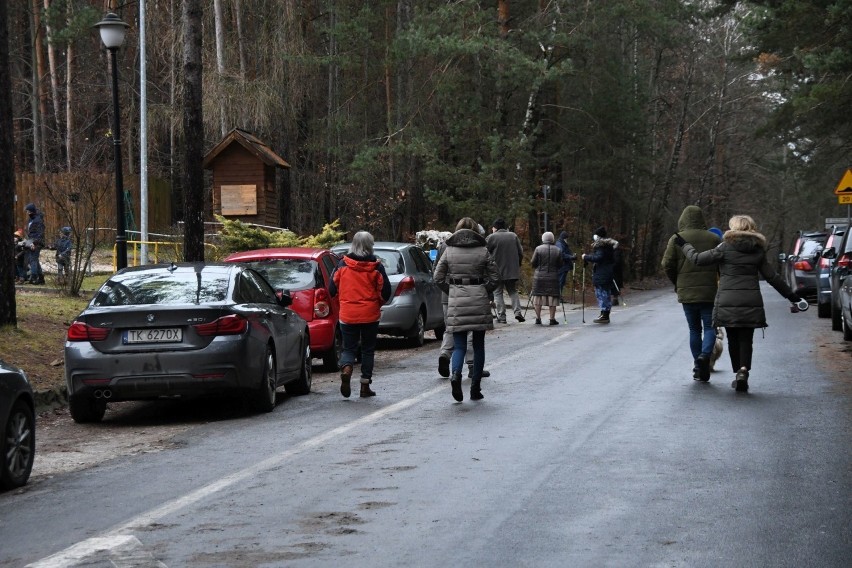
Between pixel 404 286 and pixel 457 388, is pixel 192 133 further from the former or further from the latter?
pixel 457 388

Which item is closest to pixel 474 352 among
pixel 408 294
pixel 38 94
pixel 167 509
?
pixel 167 509

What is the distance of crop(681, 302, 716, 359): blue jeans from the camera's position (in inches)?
606

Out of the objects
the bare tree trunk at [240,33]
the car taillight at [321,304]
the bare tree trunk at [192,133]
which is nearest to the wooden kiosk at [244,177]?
the bare tree trunk at [240,33]

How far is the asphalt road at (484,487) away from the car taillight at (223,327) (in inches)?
34.0

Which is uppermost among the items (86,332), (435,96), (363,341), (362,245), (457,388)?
(435,96)

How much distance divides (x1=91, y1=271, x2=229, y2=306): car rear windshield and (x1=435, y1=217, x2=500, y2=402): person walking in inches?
92.0

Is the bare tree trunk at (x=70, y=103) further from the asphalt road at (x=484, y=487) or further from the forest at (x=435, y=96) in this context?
the asphalt road at (x=484, y=487)

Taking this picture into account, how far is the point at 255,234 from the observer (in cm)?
2719

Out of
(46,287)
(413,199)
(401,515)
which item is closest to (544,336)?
(46,287)

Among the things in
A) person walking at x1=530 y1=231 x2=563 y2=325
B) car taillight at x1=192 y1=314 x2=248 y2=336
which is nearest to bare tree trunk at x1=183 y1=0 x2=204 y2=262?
person walking at x1=530 y1=231 x2=563 y2=325

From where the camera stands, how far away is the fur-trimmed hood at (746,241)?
14.4 m

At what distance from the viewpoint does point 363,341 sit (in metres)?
14.6

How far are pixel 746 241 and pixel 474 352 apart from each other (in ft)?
10.4

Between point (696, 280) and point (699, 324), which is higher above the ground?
point (696, 280)
